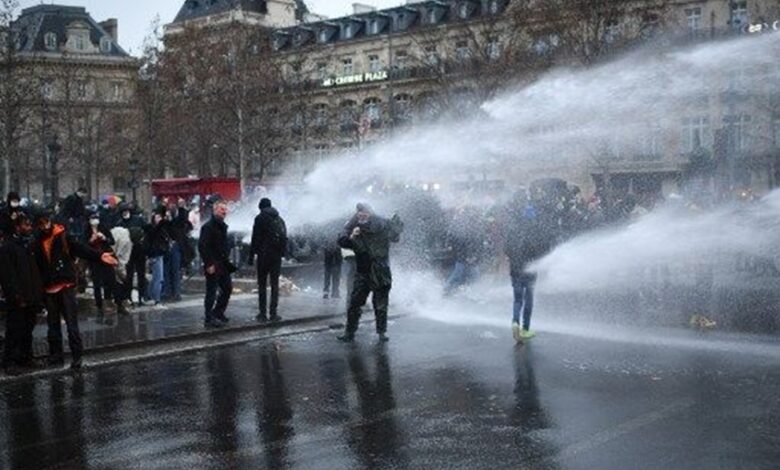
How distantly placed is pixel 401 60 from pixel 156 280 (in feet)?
146

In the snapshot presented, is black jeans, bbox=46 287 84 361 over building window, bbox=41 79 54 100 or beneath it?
beneath

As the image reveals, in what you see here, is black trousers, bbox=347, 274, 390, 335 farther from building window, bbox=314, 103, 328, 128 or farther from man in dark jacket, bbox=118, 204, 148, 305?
building window, bbox=314, 103, 328, 128

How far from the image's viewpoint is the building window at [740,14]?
3872 centimetres

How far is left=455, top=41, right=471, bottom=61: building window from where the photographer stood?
41869mm

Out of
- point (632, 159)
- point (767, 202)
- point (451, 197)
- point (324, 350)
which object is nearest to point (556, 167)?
point (632, 159)

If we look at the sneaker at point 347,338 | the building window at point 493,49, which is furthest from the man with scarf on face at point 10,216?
the building window at point 493,49

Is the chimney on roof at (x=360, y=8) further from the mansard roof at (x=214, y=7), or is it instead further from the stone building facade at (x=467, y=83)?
the mansard roof at (x=214, y=7)

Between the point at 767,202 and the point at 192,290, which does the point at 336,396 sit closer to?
the point at 192,290

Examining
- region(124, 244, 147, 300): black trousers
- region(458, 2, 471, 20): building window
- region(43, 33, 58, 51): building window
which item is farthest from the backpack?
region(43, 33, 58, 51): building window

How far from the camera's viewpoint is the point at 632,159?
4703 centimetres

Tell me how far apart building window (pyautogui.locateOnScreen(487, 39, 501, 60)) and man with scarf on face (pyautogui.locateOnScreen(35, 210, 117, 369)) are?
1182 inches

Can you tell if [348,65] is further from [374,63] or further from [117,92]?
[117,92]

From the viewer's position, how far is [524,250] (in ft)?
38.8

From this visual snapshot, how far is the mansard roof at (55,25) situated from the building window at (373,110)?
103 ft
